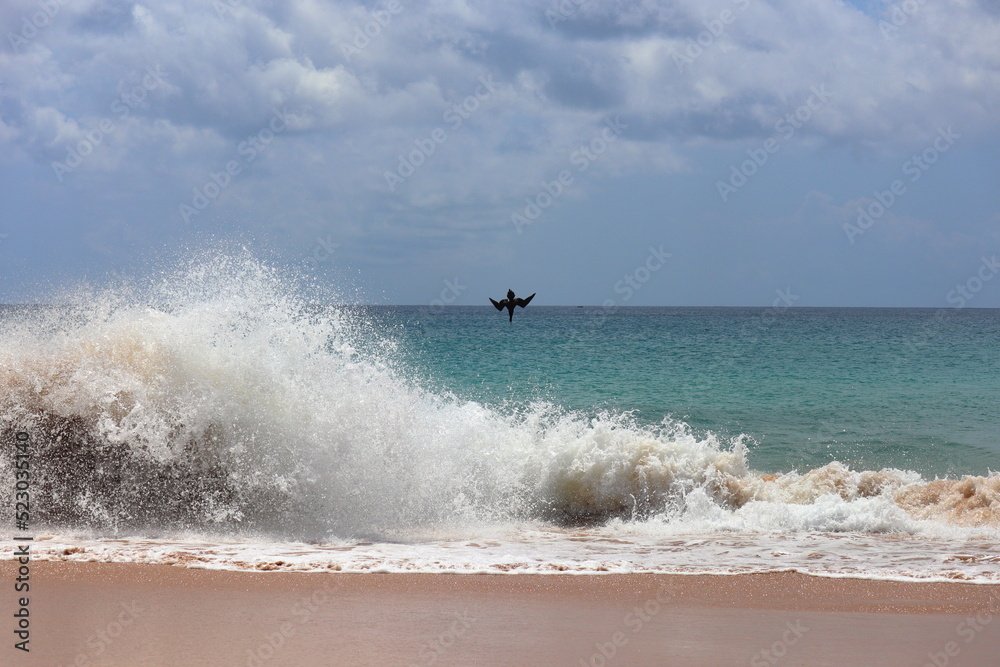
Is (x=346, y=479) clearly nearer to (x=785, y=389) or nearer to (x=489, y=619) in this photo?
(x=489, y=619)

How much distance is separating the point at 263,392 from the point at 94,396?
1.66 meters

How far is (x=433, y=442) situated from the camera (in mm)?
9742

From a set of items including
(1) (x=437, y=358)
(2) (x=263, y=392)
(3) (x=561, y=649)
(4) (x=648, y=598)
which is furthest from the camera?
(1) (x=437, y=358)

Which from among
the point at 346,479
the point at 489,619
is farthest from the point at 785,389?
the point at 489,619

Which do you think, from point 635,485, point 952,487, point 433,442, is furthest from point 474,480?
point 952,487

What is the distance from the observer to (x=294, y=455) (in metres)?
8.42

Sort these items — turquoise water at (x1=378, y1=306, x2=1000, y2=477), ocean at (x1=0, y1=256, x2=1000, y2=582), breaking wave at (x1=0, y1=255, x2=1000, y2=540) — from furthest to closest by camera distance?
turquoise water at (x1=378, y1=306, x2=1000, y2=477) < breaking wave at (x1=0, y1=255, x2=1000, y2=540) < ocean at (x1=0, y1=256, x2=1000, y2=582)

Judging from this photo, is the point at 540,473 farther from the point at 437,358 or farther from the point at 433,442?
the point at 437,358

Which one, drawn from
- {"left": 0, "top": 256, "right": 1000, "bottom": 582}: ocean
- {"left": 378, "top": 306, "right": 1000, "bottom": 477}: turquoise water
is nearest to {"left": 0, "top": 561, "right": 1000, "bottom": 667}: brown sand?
{"left": 0, "top": 256, "right": 1000, "bottom": 582}: ocean

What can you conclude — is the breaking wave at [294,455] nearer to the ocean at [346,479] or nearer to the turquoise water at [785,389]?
the ocean at [346,479]

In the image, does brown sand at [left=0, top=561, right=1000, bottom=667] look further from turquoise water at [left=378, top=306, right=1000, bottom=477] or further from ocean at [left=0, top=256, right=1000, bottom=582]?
turquoise water at [left=378, top=306, right=1000, bottom=477]

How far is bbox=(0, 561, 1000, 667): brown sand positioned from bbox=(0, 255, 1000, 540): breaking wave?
1846 mm

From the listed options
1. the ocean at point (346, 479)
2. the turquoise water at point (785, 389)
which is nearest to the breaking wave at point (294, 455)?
A: the ocean at point (346, 479)

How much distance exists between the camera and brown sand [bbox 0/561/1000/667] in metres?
4.56
